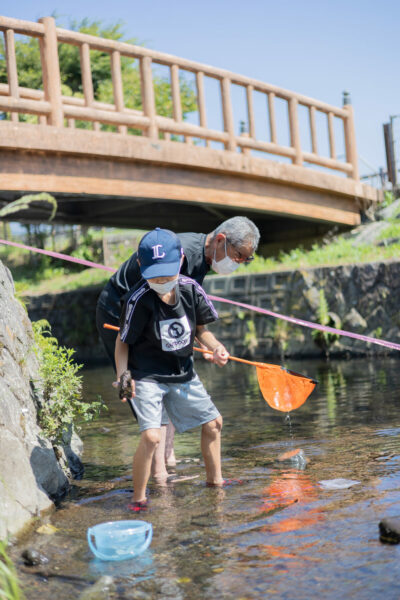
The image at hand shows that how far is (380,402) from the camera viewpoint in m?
7.00

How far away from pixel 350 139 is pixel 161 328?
42.9ft

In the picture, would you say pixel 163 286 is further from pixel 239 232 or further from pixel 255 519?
pixel 255 519

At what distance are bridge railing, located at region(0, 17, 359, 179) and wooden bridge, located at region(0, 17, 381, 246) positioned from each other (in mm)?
18

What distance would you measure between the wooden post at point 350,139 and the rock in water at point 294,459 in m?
12.0

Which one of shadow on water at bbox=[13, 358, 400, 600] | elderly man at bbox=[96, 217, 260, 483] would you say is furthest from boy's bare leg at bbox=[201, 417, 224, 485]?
elderly man at bbox=[96, 217, 260, 483]

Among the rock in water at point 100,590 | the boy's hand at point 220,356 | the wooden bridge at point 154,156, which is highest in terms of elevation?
the wooden bridge at point 154,156

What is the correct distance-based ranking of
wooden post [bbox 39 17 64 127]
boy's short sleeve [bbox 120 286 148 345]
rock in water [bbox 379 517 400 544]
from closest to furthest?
rock in water [bbox 379 517 400 544]
boy's short sleeve [bbox 120 286 148 345]
wooden post [bbox 39 17 64 127]

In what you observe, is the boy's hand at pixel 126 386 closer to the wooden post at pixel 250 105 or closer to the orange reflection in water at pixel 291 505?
the orange reflection in water at pixel 291 505

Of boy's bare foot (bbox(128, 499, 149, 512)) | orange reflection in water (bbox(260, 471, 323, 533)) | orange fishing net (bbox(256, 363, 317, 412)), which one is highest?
orange fishing net (bbox(256, 363, 317, 412))

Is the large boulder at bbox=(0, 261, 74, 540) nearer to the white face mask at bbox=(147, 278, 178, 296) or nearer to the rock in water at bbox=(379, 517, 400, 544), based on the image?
the white face mask at bbox=(147, 278, 178, 296)

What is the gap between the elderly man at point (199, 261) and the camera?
4.20m

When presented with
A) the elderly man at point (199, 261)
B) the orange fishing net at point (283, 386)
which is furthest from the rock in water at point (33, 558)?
the orange fishing net at point (283, 386)

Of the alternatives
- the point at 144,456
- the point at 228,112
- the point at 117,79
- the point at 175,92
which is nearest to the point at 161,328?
the point at 144,456

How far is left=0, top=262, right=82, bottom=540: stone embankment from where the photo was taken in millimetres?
3381
